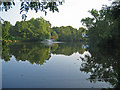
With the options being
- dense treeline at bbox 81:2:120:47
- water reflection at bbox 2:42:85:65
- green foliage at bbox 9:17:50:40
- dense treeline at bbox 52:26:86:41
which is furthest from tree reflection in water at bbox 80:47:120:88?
dense treeline at bbox 52:26:86:41

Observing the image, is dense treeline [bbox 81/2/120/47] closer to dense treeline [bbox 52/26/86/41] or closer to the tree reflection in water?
the tree reflection in water

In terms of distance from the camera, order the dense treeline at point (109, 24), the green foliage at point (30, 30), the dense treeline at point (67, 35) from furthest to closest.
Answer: the dense treeline at point (67, 35), the green foliage at point (30, 30), the dense treeline at point (109, 24)

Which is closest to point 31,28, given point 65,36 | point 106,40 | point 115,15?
point 65,36

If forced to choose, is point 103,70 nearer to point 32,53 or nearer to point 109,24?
point 32,53

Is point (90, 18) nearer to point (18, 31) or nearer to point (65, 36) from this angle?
point (18, 31)

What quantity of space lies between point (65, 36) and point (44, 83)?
2902 inches

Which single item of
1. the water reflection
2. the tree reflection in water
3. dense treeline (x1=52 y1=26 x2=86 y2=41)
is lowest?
the water reflection

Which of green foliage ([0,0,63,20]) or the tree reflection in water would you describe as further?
the tree reflection in water

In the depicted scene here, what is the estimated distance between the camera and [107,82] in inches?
207

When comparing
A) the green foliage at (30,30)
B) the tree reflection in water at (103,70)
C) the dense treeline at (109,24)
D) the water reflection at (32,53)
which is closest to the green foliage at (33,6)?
the water reflection at (32,53)

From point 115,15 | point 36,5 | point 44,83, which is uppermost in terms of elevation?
point 115,15

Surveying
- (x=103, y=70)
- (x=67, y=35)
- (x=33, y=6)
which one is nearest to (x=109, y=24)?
(x=103, y=70)

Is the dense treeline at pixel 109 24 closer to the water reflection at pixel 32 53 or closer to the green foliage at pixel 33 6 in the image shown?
the water reflection at pixel 32 53

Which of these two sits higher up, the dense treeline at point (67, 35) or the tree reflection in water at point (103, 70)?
the dense treeline at point (67, 35)
